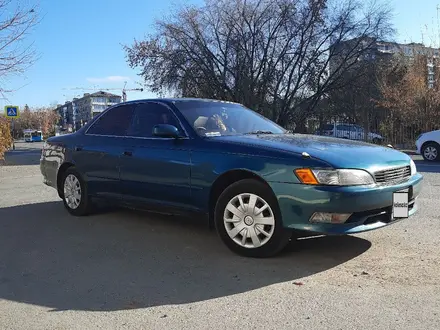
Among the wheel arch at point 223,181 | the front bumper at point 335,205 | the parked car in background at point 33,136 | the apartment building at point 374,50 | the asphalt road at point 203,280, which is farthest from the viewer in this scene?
the parked car in background at point 33,136

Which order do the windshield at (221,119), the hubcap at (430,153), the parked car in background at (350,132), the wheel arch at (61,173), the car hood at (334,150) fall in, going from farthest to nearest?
1. the parked car in background at (350,132)
2. the hubcap at (430,153)
3. the wheel arch at (61,173)
4. the windshield at (221,119)
5. the car hood at (334,150)

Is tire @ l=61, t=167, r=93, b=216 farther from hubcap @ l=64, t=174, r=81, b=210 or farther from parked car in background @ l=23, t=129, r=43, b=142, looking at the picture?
parked car in background @ l=23, t=129, r=43, b=142

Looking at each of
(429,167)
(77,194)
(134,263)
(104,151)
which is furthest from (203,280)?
(429,167)

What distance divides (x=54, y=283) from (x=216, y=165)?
1.92 metres

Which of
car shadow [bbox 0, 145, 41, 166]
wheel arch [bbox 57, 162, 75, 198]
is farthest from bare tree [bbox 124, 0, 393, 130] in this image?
wheel arch [bbox 57, 162, 75, 198]

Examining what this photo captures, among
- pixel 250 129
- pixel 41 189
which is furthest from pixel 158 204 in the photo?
pixel 41 189

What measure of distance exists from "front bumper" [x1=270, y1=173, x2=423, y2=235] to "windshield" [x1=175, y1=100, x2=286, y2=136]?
1.26 m

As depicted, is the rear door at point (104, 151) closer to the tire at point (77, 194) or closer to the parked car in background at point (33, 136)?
the tire at point (77, 194)

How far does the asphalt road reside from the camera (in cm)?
324

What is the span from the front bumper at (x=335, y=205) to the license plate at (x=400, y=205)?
5 centimetres

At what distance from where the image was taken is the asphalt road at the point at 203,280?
3236mm

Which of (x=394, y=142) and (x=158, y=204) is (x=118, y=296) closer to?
(x=158, y=204)

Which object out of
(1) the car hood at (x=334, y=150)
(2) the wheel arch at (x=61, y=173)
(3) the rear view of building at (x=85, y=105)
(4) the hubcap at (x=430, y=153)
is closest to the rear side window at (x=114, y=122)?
(2) the wheel arch at (x=61, y=173)

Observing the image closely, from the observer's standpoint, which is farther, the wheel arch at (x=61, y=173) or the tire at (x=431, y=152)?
the tire at (x=431, y=152)
